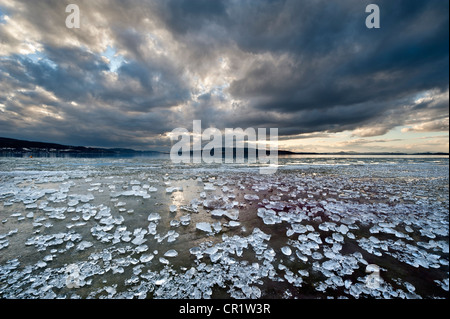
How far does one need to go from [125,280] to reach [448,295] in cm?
445

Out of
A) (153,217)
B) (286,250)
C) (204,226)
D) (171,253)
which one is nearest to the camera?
(171,253)

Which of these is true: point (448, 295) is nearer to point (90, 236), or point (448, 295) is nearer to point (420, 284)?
point (420, 284)

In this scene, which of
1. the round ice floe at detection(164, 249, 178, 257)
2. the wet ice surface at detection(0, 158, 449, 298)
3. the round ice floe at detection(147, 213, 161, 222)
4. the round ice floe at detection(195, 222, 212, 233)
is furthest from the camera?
the round ice floe at detection(147, 213, 161, 222)

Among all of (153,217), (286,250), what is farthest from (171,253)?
(286,250)

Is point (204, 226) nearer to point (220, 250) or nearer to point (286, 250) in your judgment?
point (220, 250)

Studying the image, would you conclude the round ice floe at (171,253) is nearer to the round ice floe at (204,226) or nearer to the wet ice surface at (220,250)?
the wet ice surface at (220,250)

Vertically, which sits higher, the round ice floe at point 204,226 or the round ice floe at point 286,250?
the round ice floe at point 204,226

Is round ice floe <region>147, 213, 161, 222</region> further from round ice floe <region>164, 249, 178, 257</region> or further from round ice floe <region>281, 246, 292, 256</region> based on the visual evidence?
round ice floe <region>281, 246, 292, 256</region>

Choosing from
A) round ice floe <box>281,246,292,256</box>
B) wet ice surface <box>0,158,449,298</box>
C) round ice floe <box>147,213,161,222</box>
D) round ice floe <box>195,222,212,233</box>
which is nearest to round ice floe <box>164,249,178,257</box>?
wet ice surface <box>0,158,449,298</box>

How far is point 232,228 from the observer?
404 cm

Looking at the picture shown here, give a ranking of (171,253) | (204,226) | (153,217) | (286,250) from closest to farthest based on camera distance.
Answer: (171,253)
(286,250)
(204,226)
(153,217)

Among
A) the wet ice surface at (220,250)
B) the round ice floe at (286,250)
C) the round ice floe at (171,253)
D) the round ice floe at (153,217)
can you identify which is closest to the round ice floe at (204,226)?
the wet ice surface at (220,250)
